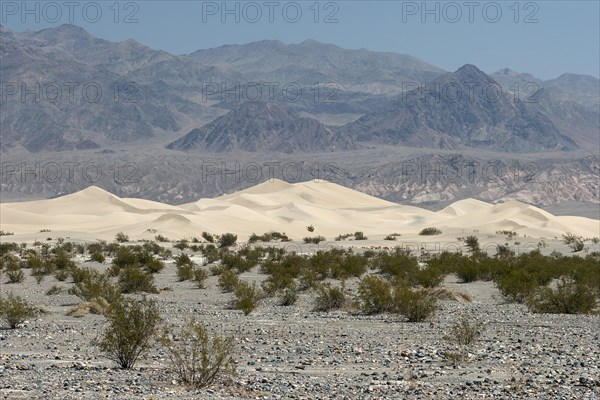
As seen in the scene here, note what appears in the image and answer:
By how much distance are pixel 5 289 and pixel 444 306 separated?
13653 mm

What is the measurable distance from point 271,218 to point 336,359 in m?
77.3

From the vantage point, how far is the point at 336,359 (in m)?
14.7

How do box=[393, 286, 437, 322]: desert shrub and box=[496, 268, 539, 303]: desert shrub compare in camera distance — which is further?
box=[496, 268, 539, 303]: desert shrub

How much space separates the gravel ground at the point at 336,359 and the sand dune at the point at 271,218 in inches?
1798

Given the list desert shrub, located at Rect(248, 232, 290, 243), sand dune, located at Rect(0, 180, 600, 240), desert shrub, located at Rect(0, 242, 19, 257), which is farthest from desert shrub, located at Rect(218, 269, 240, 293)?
sand dune, located at Rect(0, 180, 600, 240)

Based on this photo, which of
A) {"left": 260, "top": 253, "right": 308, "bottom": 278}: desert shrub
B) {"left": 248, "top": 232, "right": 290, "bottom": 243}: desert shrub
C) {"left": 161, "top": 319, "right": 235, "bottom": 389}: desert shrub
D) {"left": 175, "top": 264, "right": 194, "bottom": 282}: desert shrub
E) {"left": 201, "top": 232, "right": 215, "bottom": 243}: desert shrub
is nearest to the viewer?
{"left": 161, "top": 319, "right": 235, "bottom": 389}: desert shrub

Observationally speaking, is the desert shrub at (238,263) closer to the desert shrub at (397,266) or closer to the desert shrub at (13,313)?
the desert shrub at (397,266)

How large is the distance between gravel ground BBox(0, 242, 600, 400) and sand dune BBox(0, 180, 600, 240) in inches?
1798

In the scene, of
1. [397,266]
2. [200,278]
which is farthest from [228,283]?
[397,266]

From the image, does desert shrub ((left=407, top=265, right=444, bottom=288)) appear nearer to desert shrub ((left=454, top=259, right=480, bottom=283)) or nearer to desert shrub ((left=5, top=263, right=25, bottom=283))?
desert shrub ((left=454, top=259, right=480, bottom=283))

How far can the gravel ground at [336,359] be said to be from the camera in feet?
39.1

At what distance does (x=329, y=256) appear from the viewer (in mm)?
41094

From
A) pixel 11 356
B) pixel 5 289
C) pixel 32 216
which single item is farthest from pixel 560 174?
pixel 11 356

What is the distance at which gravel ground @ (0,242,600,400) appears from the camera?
11906 millimetres
